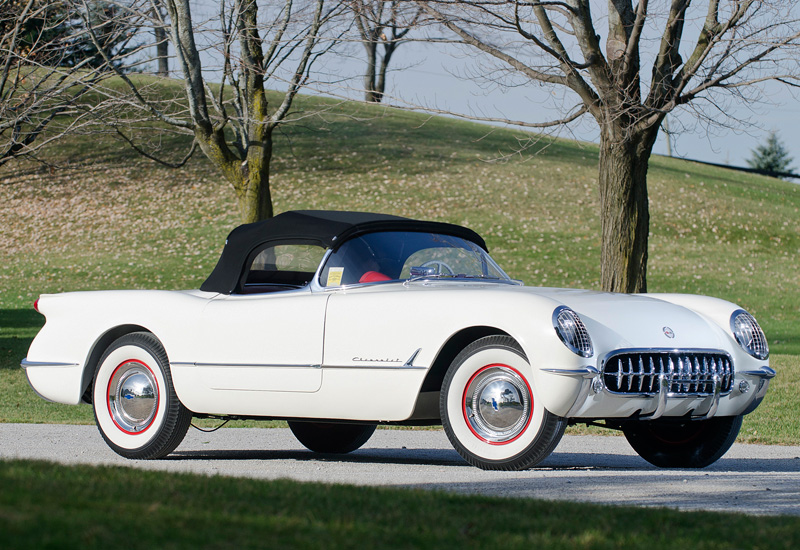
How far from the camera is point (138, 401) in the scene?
7133 millimetres

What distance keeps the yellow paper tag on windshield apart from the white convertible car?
2 centimetres

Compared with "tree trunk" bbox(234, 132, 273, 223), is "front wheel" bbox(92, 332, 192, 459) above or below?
below

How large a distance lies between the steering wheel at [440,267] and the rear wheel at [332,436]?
172cm

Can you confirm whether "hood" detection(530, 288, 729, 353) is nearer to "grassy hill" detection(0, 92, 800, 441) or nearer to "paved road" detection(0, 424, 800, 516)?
"paved road" detection(0, 424, 800, 516)

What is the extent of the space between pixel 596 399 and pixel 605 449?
122 inches

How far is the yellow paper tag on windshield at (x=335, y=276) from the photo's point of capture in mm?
6637

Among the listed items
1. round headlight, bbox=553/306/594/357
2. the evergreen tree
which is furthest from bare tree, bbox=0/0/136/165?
the evergreen tree

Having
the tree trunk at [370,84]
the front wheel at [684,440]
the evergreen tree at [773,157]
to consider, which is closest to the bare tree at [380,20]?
the tree trunk at [370,84]

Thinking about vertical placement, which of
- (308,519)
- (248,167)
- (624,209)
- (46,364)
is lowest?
(46,364)

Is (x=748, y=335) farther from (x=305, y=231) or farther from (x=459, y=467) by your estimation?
(x=305, y=231)

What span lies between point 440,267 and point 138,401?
7.74ft

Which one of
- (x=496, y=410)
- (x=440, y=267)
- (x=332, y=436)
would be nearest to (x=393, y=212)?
(x=332, y=436)

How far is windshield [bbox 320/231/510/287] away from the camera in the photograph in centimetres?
669

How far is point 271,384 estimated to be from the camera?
6.57m
